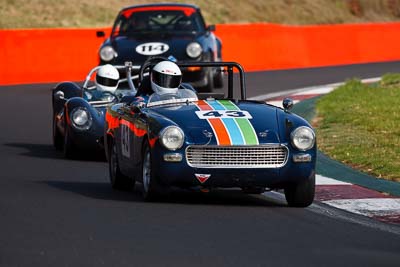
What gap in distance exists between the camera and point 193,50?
23.7m

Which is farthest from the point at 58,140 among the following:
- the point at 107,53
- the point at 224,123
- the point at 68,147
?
the point at 107,53

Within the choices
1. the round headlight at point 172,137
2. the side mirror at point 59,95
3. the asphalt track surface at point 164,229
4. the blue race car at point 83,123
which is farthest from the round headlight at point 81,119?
the round headlight at point 172,137

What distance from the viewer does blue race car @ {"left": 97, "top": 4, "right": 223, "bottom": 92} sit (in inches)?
930

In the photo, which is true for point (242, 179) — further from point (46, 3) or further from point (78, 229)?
point (46, 3)

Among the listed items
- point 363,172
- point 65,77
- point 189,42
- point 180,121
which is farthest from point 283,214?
point 65,77

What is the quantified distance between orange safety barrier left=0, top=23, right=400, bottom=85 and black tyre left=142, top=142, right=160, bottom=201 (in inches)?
663

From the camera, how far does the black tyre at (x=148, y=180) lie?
11047mm

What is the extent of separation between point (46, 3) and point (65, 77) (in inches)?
475

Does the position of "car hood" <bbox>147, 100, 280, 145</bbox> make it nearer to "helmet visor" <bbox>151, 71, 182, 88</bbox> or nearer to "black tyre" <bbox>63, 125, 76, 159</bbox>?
"helmet visor" <bbox>151, 71, 182, 88</bbox>

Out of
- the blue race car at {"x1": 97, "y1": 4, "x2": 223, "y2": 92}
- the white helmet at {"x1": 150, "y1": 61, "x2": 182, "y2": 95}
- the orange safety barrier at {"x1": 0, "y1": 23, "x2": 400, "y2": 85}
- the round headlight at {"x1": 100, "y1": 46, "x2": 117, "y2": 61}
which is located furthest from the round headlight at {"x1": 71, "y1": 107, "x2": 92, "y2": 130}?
the orange safety barrier at {"x1": 0, "y1": 23, "x2": 400, "y2": 85}

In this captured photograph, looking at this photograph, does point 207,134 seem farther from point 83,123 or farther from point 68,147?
point 68,147

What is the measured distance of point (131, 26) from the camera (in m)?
24.8

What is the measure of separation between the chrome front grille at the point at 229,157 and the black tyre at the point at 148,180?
35 cm

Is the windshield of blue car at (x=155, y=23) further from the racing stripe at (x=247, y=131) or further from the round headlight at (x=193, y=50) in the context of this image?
the racing stripe at (x=247, y=131)
